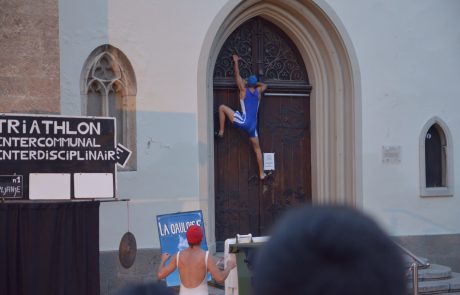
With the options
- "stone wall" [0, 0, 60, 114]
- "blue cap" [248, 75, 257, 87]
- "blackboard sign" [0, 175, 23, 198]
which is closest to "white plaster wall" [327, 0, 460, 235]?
"blue cap" [248, 75, 257, 87]

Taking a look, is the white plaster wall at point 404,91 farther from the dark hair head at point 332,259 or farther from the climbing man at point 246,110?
the dark hair head at point 332,259

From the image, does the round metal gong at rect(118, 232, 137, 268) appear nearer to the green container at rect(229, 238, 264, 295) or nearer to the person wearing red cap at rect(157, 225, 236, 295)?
the green container at rect(229, 238, 264, 295)

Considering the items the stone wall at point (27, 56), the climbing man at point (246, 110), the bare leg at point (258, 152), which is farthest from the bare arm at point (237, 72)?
the stone wall at point (27, 56)

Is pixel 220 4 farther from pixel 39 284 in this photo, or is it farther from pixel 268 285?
pixel 268 285

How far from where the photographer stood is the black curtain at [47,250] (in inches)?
309

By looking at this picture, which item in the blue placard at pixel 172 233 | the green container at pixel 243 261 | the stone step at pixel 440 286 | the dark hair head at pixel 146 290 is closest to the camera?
the dark hair head at pixel 146 290

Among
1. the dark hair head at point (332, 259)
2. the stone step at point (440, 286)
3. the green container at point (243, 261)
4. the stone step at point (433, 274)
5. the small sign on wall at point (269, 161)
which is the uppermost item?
the small sign on wall at point (269, 161)

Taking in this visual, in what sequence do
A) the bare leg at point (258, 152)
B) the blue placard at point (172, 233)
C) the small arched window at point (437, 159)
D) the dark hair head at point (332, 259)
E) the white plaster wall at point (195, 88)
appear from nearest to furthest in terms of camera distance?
the dark hair head at point (332, 259) → the blue placard at point (172, 233) → the white plaster wall at point (195, 88) → the bare leg at point (258, 152) → the small arched window at point (437, 159)

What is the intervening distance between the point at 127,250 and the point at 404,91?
225 inches

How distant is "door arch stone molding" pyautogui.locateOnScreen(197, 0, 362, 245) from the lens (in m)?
12.5

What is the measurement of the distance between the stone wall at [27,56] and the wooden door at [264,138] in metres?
3.13

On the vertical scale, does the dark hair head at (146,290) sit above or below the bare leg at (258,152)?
below

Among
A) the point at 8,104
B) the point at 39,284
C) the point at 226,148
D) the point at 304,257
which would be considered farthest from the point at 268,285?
the point at 226,148

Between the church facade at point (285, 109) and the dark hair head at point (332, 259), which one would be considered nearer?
the dark hair head at point (332, 259)
